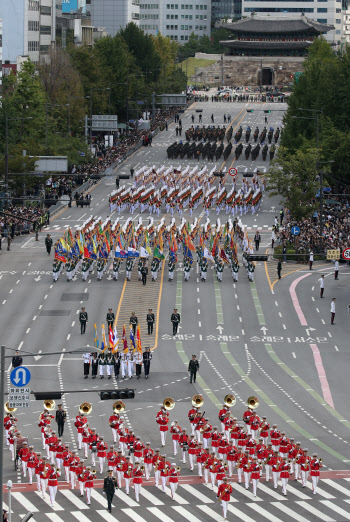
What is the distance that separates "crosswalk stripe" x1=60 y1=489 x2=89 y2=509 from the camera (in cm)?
4825

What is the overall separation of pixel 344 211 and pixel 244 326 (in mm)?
34278

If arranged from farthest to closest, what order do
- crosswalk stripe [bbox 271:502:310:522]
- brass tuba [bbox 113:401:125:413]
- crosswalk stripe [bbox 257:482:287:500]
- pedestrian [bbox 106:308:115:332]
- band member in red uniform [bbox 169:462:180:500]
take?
pedestrian [bbox 106:308:115:332] < brass tuba [bbox 113:401:125:413] < crosswalk stripe [bbox 257:482:287:500] < band member in red uniform [bbox 169:462:180:500] < crosswalk stripe [bbox 271:502:310:522]

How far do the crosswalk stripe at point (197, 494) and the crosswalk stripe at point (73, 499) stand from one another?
4.12m

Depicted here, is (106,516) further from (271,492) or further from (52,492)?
(271,492)

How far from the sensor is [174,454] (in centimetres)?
5434

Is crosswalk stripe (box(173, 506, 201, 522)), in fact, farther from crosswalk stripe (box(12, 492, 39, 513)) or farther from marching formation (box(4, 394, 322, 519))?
crosswalk stripe (box(12, 492, 39, 513))

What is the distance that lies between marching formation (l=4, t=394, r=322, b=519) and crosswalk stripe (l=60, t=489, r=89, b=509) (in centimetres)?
33

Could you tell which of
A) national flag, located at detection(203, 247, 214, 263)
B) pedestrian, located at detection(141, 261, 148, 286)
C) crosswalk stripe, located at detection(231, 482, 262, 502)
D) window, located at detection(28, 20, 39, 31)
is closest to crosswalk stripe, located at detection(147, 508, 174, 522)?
crosswalk stripe, located at detection(231, 482, 262, 502)

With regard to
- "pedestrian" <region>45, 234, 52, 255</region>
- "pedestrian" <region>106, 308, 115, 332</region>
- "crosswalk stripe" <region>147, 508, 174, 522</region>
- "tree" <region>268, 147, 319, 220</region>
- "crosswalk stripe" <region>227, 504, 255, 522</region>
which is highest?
"tree" <region>268, 147, 319, 220</region>

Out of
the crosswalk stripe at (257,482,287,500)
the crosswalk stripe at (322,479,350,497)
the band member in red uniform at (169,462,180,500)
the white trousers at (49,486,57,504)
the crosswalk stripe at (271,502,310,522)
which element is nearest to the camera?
the crosswalk stripe at (271,502,310,522)

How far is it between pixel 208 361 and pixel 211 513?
924 inches

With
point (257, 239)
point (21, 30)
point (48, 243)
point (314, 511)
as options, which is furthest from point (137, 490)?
point (21, 30)

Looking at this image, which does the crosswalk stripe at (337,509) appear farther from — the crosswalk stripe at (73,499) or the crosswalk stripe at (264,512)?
the crosswalk stripe at (73,499)

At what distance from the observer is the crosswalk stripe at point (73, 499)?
48.2 meters
